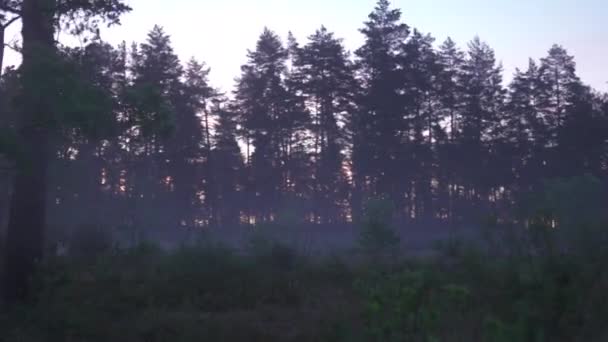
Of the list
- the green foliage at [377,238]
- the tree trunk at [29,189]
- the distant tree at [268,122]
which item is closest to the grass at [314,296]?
the green foliage at [377,238]

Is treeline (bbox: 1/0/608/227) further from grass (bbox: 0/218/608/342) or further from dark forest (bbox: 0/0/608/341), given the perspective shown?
grass (bbox: 0/218/608/342)

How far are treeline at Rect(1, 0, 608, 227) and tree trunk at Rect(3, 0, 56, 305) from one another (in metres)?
29.0

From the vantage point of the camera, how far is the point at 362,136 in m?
47.3

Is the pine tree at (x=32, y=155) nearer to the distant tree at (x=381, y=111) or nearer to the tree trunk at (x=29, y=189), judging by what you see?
the tree trunk at (x=29, y=189)

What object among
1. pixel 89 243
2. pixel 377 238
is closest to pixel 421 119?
pixel 377 238

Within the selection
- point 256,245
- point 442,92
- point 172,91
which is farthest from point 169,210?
point 256,245

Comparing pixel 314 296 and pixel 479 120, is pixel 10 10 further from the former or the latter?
pixel 479 120

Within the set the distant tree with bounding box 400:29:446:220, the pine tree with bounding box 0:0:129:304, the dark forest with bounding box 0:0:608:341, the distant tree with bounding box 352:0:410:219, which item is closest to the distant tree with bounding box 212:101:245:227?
the dark forest with bounding box 0:0:608:341

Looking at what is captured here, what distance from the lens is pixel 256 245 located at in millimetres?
21203

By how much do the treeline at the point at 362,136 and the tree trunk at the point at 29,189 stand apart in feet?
95.2

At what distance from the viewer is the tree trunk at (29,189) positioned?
14.7m

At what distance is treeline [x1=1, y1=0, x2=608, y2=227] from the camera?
4716 cm

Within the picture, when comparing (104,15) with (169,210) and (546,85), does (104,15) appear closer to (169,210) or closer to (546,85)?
(169,210)

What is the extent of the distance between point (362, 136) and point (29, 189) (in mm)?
32726
